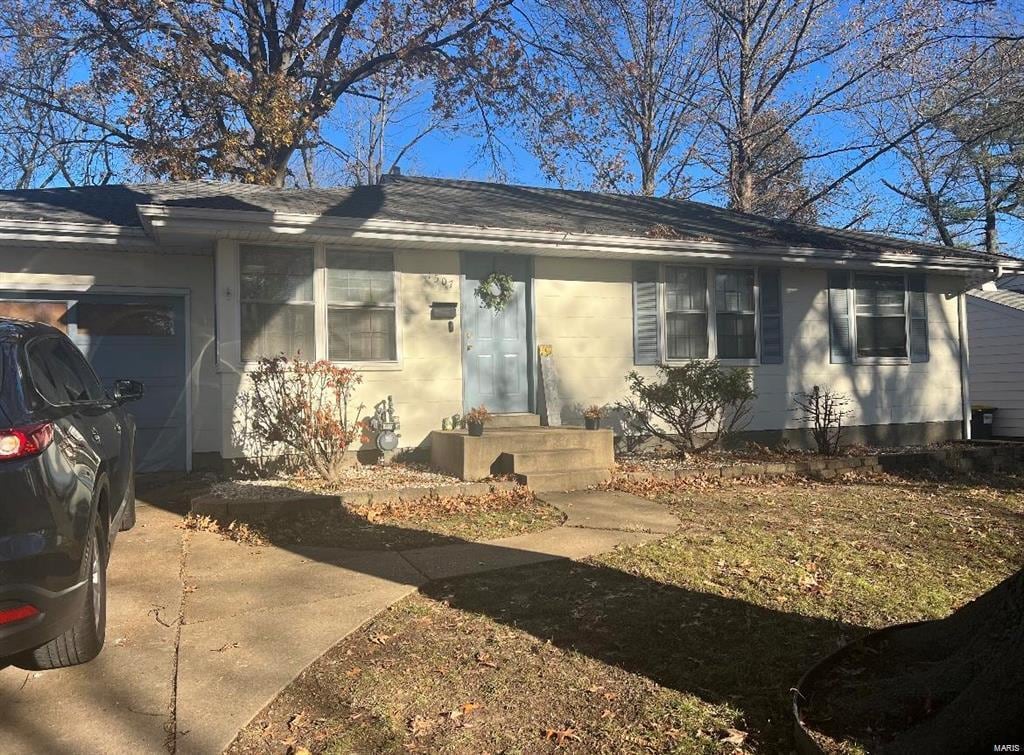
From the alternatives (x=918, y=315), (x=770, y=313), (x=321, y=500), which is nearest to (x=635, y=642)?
(x=321, y=500)

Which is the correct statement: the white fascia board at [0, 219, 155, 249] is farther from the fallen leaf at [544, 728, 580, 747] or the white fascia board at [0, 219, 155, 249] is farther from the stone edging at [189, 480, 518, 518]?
the fallen leaf at [544, 728, 580, 747]

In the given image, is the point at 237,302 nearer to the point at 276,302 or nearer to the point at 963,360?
the point at 276,302

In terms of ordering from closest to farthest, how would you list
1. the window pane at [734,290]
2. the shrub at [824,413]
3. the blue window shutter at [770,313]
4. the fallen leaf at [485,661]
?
the fallen leaf at [485,661] < the shrub at [824,413] < the window pane at [734,290] < the blue window shutter at [770,313]

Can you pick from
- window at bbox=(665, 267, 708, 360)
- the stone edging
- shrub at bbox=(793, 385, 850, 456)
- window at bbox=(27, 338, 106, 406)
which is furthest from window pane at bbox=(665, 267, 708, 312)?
window at bbox=(27, 338, 106, 406)

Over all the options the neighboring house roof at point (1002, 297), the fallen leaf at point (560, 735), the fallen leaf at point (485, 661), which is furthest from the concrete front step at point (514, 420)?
the neighboring house roof at point (1002, 297)

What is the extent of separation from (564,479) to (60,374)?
4.96 m

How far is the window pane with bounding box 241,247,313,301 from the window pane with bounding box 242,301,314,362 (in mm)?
116

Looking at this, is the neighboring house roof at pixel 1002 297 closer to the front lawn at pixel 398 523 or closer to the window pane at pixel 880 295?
the window pane at pixel 880 295

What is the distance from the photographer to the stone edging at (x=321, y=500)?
6.47 metres

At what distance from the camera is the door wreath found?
9.49 metres

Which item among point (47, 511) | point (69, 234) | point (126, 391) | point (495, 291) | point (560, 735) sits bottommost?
point (560, 735)

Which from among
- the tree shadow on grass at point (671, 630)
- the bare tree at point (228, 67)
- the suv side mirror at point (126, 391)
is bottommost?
the tree shadow on grass at point (671, 630)

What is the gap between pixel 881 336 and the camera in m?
11.6

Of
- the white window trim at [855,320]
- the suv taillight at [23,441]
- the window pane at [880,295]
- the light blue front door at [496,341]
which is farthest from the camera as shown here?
the window pane at [880,295]
